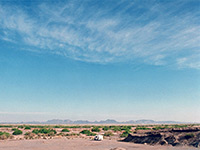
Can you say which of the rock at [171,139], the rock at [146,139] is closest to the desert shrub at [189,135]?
the rock at [171,139]

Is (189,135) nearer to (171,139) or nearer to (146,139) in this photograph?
(171,139)

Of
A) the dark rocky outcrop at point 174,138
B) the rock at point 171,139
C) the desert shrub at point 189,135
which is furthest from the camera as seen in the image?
the rock at point 171,139

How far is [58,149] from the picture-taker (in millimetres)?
26312

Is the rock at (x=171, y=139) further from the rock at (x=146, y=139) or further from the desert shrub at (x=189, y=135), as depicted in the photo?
the desert shrub at (x=189, y=135)

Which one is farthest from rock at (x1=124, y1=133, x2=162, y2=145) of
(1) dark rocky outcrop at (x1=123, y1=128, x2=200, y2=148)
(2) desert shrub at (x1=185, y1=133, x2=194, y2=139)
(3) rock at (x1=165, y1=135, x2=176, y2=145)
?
(2) desert shrub at (x1=185, y1=133, x2=194, y2=139)

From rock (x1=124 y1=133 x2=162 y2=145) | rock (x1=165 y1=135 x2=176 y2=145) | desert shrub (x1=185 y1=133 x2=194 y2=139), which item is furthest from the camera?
rock (x1=124 y1=133 x2=162 y2=145)

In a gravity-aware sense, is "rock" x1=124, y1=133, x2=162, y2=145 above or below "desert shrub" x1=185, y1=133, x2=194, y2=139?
A: below

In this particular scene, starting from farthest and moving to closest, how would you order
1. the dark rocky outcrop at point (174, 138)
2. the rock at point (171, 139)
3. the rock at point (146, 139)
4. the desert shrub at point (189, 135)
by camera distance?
the rock at point (146, 139)
the rock at point (171, 139)
the desert shrub at point (189, 135)
the dark rocky outcrop at point (174, 138)

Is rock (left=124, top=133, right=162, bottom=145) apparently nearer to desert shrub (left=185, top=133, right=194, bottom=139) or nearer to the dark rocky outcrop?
the dark rocky outcrop

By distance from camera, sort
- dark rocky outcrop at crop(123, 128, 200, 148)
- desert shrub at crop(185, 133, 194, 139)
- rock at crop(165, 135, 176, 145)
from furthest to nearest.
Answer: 1. rock at crop(165, 135, 176, 145)
2. desert shrub at crop(185, 133, 194, 139)
3. dark rocky outcrop at crop(123, 128, 200, 148)

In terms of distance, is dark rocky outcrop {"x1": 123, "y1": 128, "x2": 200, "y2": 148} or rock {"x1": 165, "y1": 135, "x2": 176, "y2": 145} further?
rock {"x1": 165, "y1": 135, "x2": 176, "y2": 145}

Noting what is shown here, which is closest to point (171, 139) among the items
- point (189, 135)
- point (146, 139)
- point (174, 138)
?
point (174, 138)

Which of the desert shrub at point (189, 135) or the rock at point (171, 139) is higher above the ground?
the desert shrub at point (189, 135)

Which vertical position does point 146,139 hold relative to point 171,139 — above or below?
below
